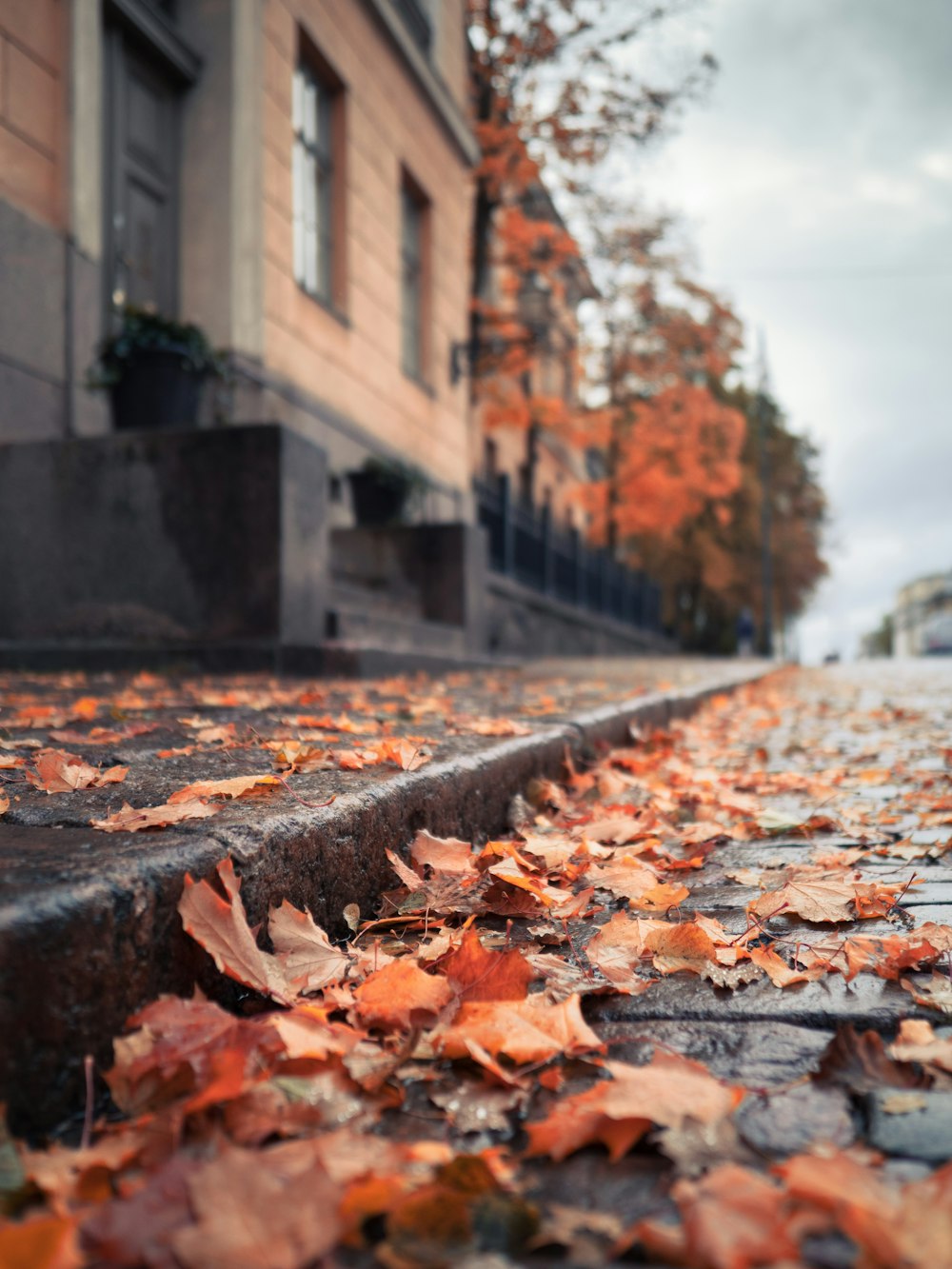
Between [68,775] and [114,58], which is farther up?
[114,58]

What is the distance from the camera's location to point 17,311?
543cm

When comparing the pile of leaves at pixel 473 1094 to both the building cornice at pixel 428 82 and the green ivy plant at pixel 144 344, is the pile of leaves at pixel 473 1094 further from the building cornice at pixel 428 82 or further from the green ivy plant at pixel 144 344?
the building cornice at pixel 428 82

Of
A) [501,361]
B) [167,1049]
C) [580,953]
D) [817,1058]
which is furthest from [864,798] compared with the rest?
[501,361]

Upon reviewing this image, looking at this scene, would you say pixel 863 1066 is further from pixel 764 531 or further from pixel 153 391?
pixel 764 531

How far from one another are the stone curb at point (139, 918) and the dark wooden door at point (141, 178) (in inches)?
240

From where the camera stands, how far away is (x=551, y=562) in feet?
50.5

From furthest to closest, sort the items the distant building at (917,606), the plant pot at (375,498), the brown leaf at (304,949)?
the distant building at (917,606) < the plant pot at (375,498) < the brown leaf at (304,949)

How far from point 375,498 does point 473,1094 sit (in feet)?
24.5

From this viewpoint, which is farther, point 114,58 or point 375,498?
point 375,498

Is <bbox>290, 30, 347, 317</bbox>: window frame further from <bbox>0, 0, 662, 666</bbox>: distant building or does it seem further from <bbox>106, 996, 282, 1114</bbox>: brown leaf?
<bbox>106, 996, 282, 1114</bbox>: brown leaf

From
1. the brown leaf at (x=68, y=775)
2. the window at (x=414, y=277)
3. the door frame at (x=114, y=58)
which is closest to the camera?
the brown leaf at (x=68, y=775)

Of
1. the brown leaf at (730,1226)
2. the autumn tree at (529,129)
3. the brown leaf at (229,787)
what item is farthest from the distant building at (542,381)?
the brown leaf at (730,1226)

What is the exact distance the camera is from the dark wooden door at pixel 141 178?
22.3 feet

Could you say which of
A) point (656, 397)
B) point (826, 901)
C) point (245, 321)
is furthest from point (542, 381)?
point (826, 901)
